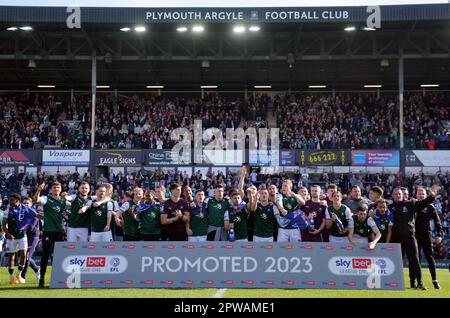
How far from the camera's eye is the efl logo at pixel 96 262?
10492 millimetres

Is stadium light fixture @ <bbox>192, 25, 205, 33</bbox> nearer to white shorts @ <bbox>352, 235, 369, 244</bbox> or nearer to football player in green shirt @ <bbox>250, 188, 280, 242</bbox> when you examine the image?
football player in green shirt @ <bbox>250, 188, 280, 242</bbox>

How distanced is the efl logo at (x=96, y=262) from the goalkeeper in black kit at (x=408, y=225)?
226 inches

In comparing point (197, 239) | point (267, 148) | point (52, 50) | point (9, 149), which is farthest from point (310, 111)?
point (197, 239)

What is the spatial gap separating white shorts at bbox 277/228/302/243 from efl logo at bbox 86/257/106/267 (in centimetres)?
361

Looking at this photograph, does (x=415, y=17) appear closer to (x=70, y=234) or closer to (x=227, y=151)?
(x=227, y=151)

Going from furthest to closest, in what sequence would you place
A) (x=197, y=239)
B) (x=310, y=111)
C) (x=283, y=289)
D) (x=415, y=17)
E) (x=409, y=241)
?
(x=310, y=111) < (x=415, y=17) < (x=197, y=239) < (x=409, y=241) < (x=283, y=289)

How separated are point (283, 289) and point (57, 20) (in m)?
21.1

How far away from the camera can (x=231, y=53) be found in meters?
32.2

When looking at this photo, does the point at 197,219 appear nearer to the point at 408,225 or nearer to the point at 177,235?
the point at 177,235

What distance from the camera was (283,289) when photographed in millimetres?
10273

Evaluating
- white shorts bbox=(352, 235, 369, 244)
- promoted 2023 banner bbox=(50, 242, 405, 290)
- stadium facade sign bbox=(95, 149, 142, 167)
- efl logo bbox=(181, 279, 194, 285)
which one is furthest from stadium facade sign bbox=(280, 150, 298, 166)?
efl logo bbox=(181, 279, 194, 285)

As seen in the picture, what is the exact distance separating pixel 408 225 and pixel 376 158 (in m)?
19.3

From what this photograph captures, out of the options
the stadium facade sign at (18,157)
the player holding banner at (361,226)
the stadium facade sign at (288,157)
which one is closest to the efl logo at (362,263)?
the player holding banner at (361,226)

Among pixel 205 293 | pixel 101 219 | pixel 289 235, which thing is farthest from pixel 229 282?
pixel 101 219
